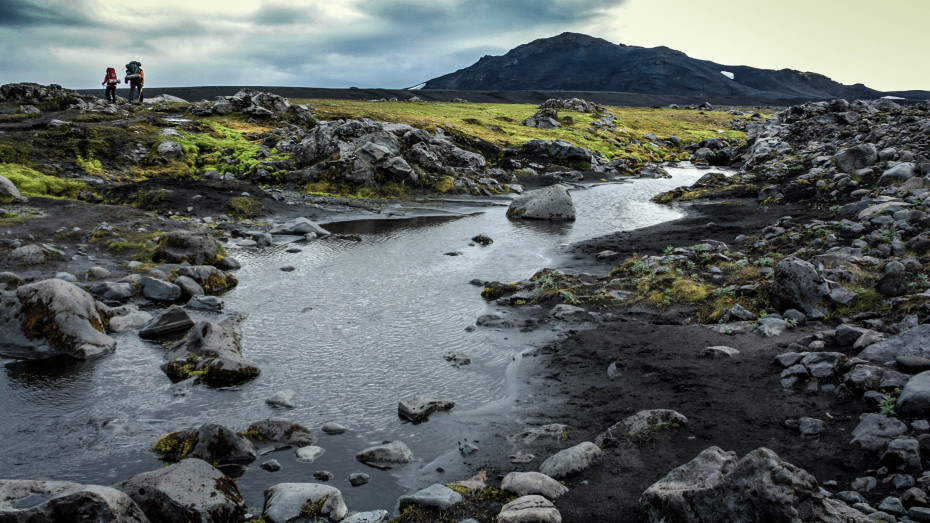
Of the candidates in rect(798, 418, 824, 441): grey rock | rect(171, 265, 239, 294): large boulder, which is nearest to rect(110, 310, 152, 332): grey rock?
rect(171, 265, 239, 294): large boulder

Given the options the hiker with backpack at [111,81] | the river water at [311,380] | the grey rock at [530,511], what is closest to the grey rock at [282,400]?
the river water at [311,380]

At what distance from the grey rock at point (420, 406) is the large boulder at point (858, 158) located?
2133 centimetres

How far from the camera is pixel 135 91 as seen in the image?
49.9 metres

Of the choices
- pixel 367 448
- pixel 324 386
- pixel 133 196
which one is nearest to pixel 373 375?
pixel 324 386

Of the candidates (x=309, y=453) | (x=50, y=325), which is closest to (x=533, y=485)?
(x=309, y=453)

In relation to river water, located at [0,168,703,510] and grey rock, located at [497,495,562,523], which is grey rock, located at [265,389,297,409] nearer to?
river water, located at [0,168,703,510]

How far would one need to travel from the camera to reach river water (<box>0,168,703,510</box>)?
7402 mm

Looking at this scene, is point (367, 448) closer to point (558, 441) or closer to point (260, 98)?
point (558, 441)

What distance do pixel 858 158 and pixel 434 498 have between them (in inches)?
944

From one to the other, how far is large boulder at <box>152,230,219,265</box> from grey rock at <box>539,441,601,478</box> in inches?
544

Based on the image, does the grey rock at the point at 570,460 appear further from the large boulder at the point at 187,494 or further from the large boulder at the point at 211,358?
the large boulder at the point at 211,358

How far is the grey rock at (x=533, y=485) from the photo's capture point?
20.6 ft

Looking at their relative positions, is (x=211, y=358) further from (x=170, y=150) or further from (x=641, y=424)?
(x=170, y=150)

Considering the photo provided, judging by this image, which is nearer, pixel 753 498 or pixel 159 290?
pixel 753 498
